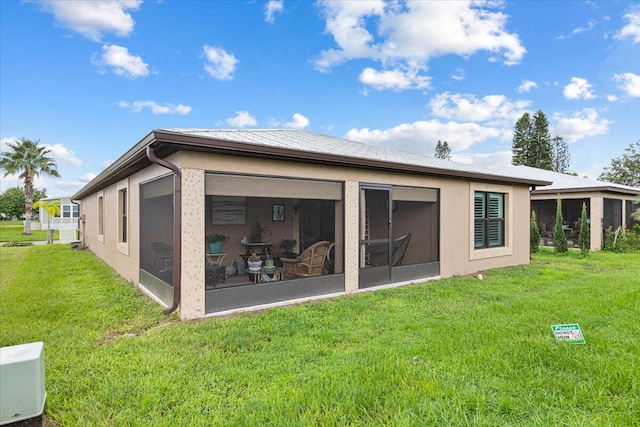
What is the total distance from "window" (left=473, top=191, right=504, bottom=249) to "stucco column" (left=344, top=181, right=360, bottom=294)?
4049 mm

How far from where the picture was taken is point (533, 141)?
3581 centimetres

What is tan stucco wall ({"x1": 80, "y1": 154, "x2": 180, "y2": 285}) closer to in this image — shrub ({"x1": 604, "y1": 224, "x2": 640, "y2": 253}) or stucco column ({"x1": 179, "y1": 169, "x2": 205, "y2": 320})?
stucco column ({"x1": 179, "y1": 169, "x2": 205, "y2": 320})

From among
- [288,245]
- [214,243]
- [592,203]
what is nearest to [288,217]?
[288,245]

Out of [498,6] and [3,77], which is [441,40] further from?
[3,77]

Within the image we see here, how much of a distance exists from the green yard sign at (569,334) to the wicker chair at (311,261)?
3889mm

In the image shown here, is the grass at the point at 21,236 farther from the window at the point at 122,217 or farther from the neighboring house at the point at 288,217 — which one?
the window at the point at 122,217

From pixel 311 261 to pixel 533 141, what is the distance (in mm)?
37577

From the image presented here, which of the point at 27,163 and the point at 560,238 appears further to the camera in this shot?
the point at 27,163

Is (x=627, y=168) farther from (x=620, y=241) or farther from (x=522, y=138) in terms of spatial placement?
(x=620, y=241)

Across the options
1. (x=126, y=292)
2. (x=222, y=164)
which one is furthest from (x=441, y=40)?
(x=126, y=292)

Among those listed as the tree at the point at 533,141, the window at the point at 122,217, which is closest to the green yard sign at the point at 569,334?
the window at the point at 122,217

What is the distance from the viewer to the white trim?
28.6 feet

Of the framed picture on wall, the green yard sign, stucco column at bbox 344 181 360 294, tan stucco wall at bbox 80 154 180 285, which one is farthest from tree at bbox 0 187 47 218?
the green yard sign

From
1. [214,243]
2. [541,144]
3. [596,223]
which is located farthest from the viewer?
[541,144]
